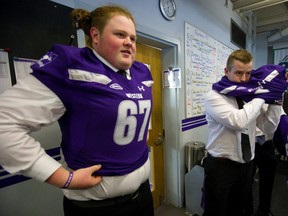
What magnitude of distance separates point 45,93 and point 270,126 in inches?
61.1

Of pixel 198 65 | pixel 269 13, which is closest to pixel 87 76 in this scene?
pixel 198 65

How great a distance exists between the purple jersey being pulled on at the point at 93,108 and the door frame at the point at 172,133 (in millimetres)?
1254

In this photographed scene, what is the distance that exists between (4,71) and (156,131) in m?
1.49

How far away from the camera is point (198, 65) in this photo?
7.44 ft

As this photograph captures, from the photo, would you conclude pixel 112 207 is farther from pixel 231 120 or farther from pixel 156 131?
pixel 156 131

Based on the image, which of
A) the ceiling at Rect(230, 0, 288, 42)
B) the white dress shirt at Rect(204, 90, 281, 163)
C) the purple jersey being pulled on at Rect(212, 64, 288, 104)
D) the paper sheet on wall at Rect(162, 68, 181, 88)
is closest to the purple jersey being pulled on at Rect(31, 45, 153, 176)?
the white dress shirt at Rect(204, 90, 281, 163)

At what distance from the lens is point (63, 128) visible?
2.23 feet

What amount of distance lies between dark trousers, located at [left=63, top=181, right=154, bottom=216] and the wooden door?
3.75 ft

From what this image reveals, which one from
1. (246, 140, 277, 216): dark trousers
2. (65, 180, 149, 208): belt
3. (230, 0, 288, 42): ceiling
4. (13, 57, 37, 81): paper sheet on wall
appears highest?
(230, 0, 288, 42): ceiling

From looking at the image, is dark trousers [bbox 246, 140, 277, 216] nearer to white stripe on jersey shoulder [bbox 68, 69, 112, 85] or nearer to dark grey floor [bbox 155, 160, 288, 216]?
dark grey floor [bbox 155, 160, 288, 216]

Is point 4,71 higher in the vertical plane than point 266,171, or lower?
higher

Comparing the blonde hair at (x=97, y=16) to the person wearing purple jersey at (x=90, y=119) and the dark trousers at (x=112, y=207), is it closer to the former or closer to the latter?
the person wearing purple jersey at (x=90, y=119)

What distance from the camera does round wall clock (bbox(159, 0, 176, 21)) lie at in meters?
1.69

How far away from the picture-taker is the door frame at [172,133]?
1910 millimetres
